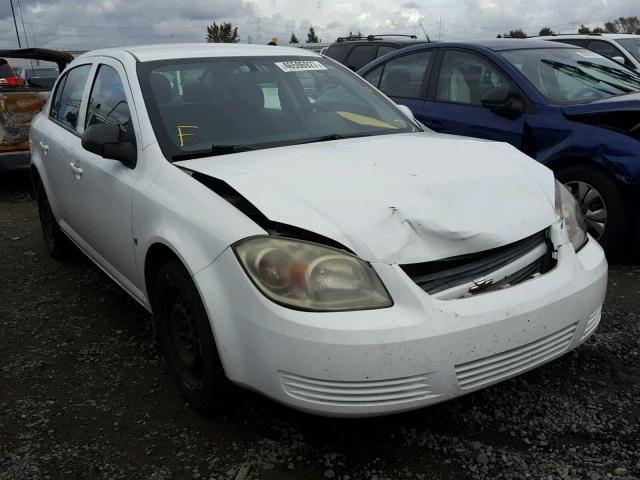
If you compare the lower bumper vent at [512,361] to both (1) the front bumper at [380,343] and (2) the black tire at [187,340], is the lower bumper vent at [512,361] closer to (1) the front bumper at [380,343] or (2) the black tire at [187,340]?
(1) the front bumper at [380,343]

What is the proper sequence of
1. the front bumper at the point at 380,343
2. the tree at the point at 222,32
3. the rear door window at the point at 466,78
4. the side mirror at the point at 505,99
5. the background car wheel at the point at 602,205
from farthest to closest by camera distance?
the tree at the point at 222,32, the rear door window at the point at 466,78, the side mirror at the point at 505,99, the background car wheel at the point at 602,205, the front bumper at the point at 380,343

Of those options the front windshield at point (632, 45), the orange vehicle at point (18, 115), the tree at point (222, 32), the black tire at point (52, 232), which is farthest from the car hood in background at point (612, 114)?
the tree at point (222, 32)

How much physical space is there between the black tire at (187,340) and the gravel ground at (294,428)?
11cm

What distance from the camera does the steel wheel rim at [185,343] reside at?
244 cm

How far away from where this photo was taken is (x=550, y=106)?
14.5 ft

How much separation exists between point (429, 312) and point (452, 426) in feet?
2.29

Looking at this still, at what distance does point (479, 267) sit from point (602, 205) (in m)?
2.32

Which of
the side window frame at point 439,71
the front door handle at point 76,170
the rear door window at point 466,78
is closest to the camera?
the front door handle at point 76,170

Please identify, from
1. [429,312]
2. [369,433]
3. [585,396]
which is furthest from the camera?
[585,396]

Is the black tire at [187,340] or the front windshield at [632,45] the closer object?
the black tire at [187,340]

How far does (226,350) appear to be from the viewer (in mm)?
2137

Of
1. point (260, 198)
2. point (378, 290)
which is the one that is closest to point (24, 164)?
point (260, 198)

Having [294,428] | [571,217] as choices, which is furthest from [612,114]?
[294,428]

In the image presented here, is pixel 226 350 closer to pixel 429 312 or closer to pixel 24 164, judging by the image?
pixel 429 312
